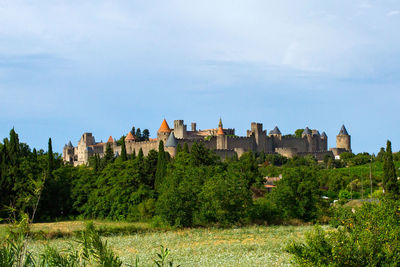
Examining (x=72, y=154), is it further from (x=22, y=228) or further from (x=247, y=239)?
(x=22, y=228)

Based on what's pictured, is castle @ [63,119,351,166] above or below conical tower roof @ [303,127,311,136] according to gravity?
below

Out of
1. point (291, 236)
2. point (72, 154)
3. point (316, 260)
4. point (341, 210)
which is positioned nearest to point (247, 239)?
point (291, 236)

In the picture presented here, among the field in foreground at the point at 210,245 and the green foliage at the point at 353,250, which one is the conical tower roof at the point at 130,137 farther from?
the green foliage at the point at 353,250

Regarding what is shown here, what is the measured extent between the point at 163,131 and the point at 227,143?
11044 millimetres

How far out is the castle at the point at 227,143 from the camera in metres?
87.0

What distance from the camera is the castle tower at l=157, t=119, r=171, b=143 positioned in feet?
288

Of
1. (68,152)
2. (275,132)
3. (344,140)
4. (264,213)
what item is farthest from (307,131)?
(264,213)

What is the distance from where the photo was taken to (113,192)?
39250 millimetres

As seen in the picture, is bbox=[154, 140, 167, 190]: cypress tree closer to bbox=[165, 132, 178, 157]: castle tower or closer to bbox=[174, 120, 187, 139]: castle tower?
bbox=[165, 132, 178, 157]: castle tower

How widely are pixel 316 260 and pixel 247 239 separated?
15.4 m

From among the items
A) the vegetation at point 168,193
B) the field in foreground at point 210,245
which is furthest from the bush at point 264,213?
the field in foreground at point 210,245

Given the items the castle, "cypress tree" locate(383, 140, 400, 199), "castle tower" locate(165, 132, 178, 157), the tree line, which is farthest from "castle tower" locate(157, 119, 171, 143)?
"cypress tree" locate(383, 140, 400, 199)

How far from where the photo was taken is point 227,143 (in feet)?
295

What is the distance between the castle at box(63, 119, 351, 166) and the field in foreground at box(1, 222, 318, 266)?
158 feet
